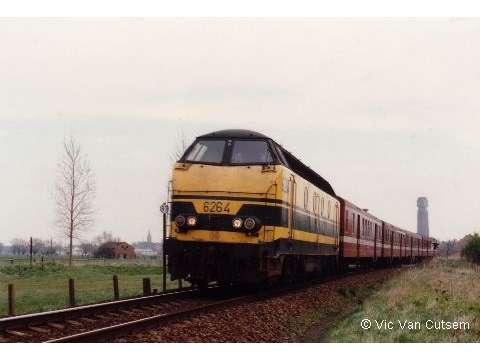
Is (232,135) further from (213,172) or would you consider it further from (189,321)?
(189,321)

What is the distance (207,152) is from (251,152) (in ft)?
3.68

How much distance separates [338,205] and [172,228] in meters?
13.6

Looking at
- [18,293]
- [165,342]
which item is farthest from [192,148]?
[18,293]

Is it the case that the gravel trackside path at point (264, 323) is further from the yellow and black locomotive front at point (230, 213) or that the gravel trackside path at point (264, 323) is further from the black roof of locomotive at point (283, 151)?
the black roof of locomotive at point (283, 151)

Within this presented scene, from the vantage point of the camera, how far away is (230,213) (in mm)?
14719

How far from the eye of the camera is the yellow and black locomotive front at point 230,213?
1463 cm

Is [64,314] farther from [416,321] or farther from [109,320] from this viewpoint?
[416,321]

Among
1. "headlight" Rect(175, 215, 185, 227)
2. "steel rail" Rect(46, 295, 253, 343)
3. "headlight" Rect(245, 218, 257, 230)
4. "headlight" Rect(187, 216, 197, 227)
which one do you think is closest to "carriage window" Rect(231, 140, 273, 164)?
"headlight" Rect(245, 218, 257, 230)

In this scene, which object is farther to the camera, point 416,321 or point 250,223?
point 250,223

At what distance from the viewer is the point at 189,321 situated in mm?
11328

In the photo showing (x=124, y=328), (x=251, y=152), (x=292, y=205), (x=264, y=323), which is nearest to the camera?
(x=124, y=328)

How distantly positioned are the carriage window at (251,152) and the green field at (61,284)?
6239 millimetres

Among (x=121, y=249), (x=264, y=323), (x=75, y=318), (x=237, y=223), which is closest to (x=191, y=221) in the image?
(x=237, y=223)

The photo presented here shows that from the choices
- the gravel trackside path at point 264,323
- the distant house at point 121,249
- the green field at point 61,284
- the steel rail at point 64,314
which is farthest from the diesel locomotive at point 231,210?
the distant house at point 121,249
